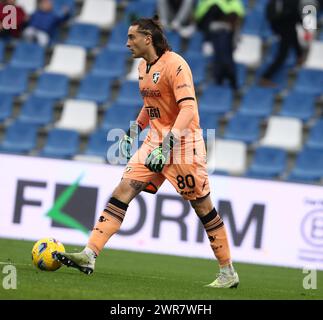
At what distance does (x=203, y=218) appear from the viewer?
33.3ft

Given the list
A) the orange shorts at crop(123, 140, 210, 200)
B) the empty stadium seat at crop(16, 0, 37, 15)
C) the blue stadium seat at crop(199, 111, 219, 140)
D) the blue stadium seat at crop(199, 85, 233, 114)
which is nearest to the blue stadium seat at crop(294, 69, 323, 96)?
the blue stadium seat at crop(199, 85, 233, 114)

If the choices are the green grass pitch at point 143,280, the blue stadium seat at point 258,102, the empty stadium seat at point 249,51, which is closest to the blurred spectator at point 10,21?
the empty stadium seat at point 249,51

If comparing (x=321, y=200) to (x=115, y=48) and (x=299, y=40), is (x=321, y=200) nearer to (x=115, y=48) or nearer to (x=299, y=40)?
(x=299, y=40)

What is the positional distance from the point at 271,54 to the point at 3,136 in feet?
17.5

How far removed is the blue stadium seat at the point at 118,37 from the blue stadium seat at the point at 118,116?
177 centimetres

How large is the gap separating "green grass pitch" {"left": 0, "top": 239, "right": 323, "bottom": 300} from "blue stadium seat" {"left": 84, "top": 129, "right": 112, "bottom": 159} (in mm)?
4007

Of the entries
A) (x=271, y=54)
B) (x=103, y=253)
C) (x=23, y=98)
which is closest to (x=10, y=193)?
(x=103, y=253)

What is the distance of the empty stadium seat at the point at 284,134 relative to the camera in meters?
18.7

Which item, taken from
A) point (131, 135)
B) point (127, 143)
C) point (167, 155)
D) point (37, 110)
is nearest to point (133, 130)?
point (131, 135)

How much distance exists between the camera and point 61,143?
19.1 meters

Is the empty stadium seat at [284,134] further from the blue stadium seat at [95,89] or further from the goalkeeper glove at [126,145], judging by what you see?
the goalkeeper glove at [126,145]

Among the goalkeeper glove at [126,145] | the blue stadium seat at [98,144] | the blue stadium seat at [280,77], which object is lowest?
the goalkeeper glove at [126,145]

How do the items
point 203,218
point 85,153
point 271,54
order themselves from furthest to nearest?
point 271,54, point 85,153, point 203,218

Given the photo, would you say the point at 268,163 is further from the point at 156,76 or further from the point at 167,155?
the point at 167,155
